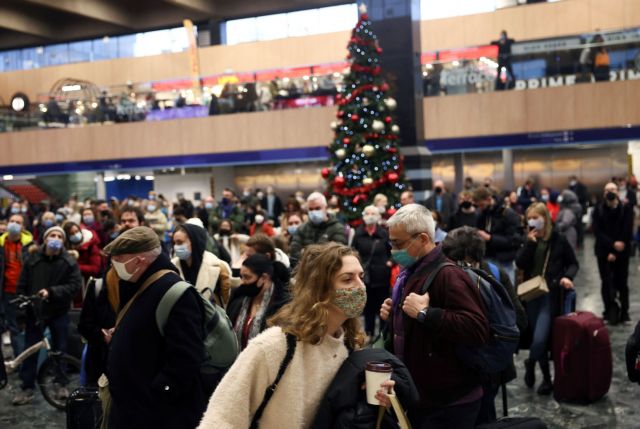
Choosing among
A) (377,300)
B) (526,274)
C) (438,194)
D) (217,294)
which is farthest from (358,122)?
(217,294)

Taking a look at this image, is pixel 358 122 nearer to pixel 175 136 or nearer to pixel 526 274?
pixel 526 274

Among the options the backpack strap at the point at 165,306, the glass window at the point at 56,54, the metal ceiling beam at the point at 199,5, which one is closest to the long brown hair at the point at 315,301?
the backpack strap at the point at 165,306

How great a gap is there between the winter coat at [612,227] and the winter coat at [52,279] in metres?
6.57

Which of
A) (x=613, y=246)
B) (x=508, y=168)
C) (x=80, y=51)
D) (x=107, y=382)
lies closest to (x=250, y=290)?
(x=107, y=382)

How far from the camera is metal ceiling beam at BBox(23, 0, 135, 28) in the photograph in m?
31.7

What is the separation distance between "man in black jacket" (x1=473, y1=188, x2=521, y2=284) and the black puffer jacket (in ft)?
21.0

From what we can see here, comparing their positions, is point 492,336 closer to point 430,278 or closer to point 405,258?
point 430,278

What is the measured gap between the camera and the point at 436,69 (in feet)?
68.8

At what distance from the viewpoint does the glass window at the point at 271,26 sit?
35125mm

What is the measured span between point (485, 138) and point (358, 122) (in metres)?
10.0

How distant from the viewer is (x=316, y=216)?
8.74 metres

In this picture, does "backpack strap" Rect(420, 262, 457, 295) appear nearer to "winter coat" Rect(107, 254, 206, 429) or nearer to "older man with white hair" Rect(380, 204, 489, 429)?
"older man with white hair" Rect(380, 204, 489, 429)

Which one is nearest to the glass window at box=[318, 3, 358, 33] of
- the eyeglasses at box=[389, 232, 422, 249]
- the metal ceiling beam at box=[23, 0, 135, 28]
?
the metal ceiling beam at box=[23, 0, 135, 28]

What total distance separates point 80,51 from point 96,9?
562cm
